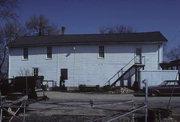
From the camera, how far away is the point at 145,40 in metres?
36.9

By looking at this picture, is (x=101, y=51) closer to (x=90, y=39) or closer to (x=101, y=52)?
(x=101, y=52)

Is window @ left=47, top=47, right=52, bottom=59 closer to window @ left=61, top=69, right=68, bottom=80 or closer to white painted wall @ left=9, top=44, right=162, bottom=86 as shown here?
white painted wall @ left=9, top=44, right=162, bottom=86

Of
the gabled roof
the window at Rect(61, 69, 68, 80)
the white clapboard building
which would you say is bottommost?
the window at Rect(61, 69, 68, 80)

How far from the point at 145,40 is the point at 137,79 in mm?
5225

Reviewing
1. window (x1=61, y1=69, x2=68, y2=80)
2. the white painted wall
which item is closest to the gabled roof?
the white painted wall

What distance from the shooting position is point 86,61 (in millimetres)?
37656

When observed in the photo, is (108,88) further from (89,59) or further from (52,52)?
(52,52)

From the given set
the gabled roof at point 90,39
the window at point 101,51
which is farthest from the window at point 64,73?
the window at point 101,51

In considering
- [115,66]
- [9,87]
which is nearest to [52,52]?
[115,66]

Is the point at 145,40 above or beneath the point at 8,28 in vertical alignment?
beneath

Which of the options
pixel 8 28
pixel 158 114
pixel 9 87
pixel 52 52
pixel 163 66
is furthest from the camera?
pixel 8 28

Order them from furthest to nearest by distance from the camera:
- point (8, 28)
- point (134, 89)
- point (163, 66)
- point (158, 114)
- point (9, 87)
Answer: point (8, 28) < point (163, 66) < point (134, 89) < point (9, 87) < point (158, 114)

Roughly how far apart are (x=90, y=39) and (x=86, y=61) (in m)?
3.43

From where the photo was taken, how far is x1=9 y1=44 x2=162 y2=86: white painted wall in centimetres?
3675
